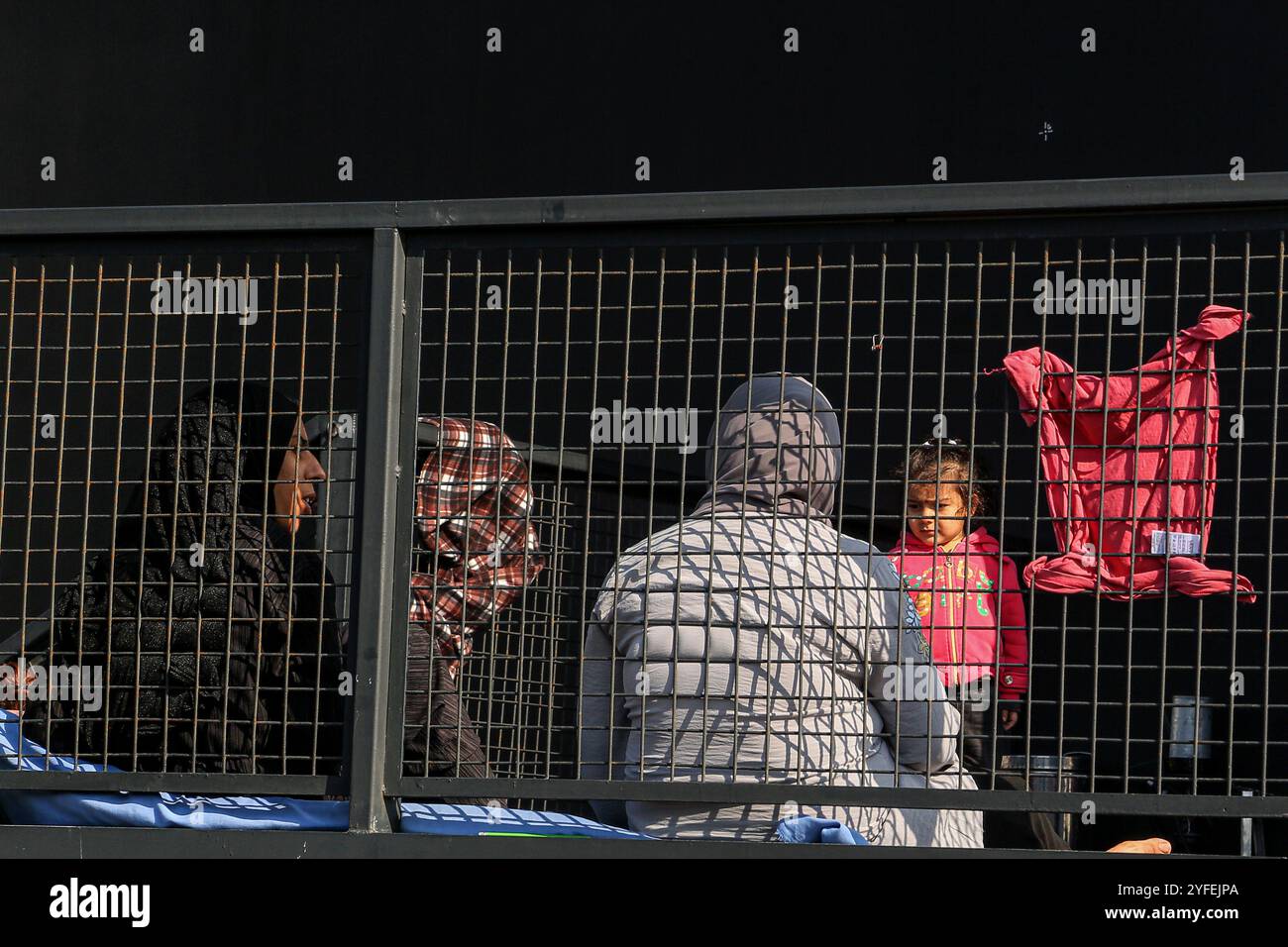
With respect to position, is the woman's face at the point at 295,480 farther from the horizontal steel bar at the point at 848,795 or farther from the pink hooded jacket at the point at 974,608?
the pink hooded jacket at the point at 974,608

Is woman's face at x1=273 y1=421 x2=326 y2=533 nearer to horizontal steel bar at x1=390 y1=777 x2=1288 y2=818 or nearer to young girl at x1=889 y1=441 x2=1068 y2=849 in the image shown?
horizontal steel bar at x1=390 y1=777 x2=1288 y2=818

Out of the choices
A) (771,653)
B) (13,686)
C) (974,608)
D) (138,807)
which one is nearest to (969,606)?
(974,608)

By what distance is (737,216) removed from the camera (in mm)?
2193

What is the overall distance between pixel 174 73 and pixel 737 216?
4483 mm

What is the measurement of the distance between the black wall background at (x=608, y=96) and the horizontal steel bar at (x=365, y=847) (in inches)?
133

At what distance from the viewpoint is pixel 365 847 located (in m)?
2.26

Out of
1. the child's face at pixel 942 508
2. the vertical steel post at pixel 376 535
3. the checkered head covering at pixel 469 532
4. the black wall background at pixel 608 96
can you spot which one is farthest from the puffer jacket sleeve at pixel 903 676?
the black wall background at pixel 608 96

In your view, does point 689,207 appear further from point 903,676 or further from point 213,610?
point 213,610

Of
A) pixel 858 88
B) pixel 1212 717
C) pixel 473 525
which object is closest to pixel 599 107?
pixel 858 88

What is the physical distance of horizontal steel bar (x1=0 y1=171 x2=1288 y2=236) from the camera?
2082 mm

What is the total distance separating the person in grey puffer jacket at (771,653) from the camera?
2238mm

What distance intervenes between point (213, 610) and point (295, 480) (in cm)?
31
